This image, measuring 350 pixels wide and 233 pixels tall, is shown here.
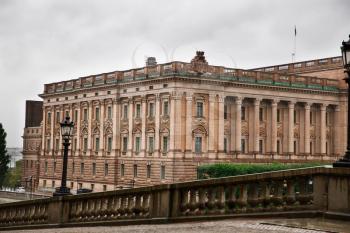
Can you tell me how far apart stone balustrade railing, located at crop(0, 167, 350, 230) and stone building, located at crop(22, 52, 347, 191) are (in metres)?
49.5

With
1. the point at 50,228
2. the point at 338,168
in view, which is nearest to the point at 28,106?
the point at 50,228

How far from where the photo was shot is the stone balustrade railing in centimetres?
1349

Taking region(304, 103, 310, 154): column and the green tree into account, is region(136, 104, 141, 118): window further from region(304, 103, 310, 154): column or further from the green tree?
the green tree

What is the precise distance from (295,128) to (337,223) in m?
70.8

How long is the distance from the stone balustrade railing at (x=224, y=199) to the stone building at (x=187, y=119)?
162ft

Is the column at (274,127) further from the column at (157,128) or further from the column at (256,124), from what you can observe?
the column at (157,128)

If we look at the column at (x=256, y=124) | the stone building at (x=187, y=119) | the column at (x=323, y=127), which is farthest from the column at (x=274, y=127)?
the column at (x=323, y=127)

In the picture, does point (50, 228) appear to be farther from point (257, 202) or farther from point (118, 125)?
point (118, 125)

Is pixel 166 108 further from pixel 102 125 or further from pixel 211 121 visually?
pixel 102 125

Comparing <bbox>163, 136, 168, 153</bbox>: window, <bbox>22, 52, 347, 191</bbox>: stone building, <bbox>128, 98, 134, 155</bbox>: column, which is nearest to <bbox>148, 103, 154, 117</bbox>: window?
<bbox>22, 52, 347, 191</bbox>: stone building

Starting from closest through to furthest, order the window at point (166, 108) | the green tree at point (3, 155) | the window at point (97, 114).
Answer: the window at point (166, 108)
the window at point (97, 114)
the green tree at point (3, 155)

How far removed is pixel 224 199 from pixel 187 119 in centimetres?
5383

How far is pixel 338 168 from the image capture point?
13227mm

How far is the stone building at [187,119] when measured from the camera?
227 feet
